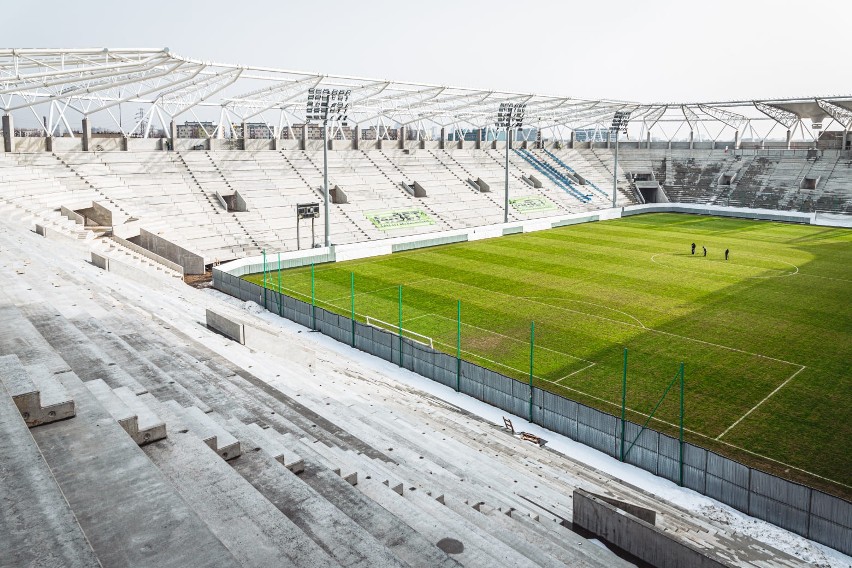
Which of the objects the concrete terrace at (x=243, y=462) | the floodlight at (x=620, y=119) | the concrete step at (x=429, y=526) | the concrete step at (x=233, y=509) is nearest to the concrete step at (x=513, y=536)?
the concrete terrace at (x=243, y=462)

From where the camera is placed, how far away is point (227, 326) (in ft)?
66.8

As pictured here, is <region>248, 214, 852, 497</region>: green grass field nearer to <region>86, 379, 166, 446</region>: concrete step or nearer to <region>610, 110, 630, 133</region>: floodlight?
<region>86, 379, 166, 446</region>: concrete step

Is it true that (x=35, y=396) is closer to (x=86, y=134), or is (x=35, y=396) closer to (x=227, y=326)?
(x=227, y=326)

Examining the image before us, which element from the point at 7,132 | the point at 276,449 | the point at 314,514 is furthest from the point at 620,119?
the point at 314,514

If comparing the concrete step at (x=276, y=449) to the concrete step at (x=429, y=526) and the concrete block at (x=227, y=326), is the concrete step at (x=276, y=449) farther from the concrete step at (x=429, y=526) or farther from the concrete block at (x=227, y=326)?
the concrete block at (x=227, y=326)

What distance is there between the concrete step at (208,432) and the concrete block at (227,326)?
10.1 meters

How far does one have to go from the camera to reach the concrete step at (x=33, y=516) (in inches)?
182

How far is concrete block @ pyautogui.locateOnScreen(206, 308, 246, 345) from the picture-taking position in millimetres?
19828

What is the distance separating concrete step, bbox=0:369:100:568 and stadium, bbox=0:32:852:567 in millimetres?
24

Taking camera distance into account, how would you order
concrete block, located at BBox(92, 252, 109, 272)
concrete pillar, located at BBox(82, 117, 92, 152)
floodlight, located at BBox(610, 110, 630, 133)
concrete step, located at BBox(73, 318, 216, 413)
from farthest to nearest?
floodlight, located at BBox(610, 110, 630, 133) → concrete pillar, located at BBox(82, 117, 92, 152) → concrete block, located at BBox(92, 252, 109, 272) → concrete step, located at BBox(73, 318, 216, 413)

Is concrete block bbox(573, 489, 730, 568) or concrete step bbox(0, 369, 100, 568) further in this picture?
concrete block bbox(573, 489, 730, 568)

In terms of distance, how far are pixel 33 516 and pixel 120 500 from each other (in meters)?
0.73

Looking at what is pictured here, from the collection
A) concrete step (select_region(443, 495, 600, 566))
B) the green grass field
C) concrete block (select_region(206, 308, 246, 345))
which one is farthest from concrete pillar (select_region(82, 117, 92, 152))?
concrete step (select_region(443, 495, 600, 566))

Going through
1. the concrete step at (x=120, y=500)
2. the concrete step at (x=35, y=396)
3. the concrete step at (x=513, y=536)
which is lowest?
the concrete step at (x=513, y=536)
